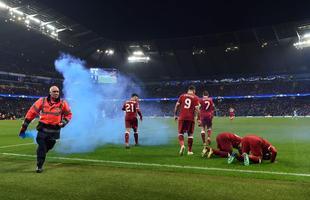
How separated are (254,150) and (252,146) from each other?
0.53 ft

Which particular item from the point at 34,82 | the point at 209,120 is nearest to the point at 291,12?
the point at 209,120

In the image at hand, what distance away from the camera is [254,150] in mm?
10562

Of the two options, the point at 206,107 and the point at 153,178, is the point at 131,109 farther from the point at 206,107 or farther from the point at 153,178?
the point at 153,178

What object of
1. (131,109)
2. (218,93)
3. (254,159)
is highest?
(218,93)

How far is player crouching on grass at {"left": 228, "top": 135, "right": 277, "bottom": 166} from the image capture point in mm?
10391

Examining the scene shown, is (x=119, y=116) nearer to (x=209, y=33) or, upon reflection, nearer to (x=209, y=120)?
(x=209, y=33)

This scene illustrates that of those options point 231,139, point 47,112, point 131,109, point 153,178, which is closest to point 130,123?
point 131,109

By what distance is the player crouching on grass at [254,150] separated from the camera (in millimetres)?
10391

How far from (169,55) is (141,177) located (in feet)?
232

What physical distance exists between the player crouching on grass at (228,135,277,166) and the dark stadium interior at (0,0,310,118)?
42.2 metres

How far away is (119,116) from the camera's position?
52.8 meters

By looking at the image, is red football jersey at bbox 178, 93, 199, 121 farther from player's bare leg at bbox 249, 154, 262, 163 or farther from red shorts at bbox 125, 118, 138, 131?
red shorts at bbox 125, 118, 138, 131

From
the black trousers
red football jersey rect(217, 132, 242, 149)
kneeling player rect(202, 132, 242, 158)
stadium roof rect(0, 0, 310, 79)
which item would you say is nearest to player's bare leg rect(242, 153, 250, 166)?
kneeling player rect(202, 132, 242, 158)

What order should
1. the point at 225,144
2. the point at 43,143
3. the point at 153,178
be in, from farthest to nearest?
the point at 225,144 → the point at 43,143 → the point at 153,178
